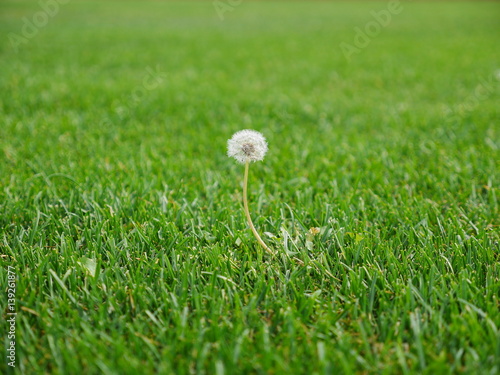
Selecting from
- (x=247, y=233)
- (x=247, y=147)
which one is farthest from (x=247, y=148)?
(x=247, y=233)

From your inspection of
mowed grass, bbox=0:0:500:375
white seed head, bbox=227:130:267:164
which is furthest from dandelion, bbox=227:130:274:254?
mowed grass, bbox=0:0:500:375

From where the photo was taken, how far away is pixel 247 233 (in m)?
1.93

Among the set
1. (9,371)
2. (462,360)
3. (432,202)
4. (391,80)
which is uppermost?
(391,80)

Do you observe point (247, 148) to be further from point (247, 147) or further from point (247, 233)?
point (247, 233)

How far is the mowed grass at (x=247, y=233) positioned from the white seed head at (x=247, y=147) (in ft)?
1.33

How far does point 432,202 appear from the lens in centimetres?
229

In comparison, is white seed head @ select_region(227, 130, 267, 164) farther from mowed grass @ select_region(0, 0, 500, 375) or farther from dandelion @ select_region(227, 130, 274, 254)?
mowed grass @ select_region(0, 0, 500, 375)

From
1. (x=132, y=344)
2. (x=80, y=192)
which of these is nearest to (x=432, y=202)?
(x=132, y=344)

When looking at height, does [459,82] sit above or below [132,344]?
above

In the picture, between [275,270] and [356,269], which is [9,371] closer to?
[275,270]

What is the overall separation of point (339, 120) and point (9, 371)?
3.44 metres

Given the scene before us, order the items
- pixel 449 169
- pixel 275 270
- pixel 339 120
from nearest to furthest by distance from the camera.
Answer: pixel 275 270
pixel 449 169
pixel 339 120

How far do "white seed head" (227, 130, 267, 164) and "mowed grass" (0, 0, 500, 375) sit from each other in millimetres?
404

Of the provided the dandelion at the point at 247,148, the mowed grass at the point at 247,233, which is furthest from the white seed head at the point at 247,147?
the mowed grass at the point at 247,233
